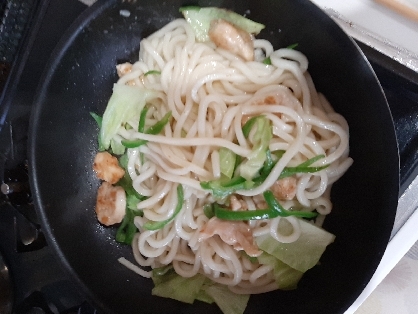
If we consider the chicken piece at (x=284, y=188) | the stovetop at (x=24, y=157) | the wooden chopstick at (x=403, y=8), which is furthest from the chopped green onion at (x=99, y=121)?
the wooden chopstick at (x=403, y=8)

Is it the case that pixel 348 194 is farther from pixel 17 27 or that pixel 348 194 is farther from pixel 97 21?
pixel 17 27

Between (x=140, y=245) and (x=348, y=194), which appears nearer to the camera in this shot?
(x=348, y=194)

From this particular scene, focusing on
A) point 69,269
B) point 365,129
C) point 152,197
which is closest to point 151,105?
point 152,197

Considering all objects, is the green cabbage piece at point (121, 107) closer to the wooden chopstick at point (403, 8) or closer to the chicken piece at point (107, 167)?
the chicken piece at point (107, 167)

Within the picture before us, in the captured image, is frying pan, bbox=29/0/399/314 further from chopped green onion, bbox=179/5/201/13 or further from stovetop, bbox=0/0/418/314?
stovetop, bbox=0/0/418/314

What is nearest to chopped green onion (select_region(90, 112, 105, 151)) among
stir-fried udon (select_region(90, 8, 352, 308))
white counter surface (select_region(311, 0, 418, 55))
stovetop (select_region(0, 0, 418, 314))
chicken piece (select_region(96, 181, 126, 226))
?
stir-fried udon (select_region(90, 8, 352, 308))

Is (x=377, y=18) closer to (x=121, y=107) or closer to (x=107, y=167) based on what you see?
(x=121, y=107)
